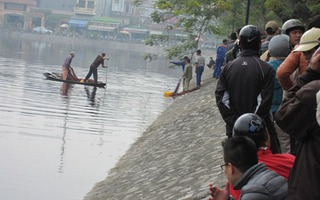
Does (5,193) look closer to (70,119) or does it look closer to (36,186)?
(36,186)

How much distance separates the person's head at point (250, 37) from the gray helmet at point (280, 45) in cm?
75

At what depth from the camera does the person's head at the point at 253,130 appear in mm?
5945

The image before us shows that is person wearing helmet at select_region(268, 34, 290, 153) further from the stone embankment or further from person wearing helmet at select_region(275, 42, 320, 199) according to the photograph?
person wearing helmet at select_region(275, 42, 320, 199)

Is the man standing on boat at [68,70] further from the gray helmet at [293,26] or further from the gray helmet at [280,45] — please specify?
the gray helmet at [280,45]

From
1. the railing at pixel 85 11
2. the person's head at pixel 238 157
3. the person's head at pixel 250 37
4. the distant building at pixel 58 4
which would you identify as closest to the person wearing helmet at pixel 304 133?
the person's head at pixel 238 157

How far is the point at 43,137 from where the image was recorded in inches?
778

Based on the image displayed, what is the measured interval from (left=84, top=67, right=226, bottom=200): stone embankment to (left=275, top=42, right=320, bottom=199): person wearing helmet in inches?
167

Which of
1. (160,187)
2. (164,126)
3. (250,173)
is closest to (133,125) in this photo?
(164,126)

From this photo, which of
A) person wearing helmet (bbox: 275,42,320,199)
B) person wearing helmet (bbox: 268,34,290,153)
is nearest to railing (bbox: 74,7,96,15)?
person wearing helmet (bbox: 268,34,290,153)

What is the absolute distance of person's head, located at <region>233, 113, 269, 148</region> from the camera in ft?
19.5

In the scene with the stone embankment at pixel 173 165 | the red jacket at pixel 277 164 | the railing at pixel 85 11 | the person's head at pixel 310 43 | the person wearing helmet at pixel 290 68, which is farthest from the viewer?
the railing at pixel 85 11

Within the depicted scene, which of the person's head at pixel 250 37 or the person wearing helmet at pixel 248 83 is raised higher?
the person's head at pixel 250 37

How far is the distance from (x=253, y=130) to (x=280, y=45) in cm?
264

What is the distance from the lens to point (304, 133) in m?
5.12
